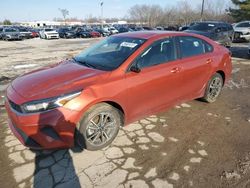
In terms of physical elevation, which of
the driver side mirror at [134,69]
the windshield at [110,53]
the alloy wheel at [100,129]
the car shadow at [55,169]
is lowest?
the car shadow at [55,169]

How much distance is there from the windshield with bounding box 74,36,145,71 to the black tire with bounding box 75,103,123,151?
0.65 m

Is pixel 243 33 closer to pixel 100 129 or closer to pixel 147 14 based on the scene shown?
pixel 100 129

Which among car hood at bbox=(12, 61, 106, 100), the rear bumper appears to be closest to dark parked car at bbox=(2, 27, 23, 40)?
car hood at bbox=(12, 61, 106, 100)

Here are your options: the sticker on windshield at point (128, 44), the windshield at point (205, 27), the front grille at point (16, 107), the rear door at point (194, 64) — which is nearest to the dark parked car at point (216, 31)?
the windshield at point (205, 27)

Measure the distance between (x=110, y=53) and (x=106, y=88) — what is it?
3.28ft

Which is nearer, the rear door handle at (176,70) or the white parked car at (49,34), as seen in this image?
the rear door handle at (176,70)

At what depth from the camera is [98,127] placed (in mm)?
3309

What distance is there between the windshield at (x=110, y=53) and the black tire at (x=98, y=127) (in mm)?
652

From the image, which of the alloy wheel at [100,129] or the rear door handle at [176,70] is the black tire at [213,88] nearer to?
the rear door handle at [176,70]

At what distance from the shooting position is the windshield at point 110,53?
11.8ft

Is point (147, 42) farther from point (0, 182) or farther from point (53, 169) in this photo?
point (0, 182)

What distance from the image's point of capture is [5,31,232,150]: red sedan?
9.46 feet

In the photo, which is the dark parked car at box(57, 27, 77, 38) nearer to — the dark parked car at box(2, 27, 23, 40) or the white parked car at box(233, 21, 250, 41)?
the dark parked car at box(2, 27, 23, 40)

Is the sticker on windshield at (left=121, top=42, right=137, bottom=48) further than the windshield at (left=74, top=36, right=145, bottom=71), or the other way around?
the sticker on windshield at (left=121, top=42, right=137, bottom=48)
